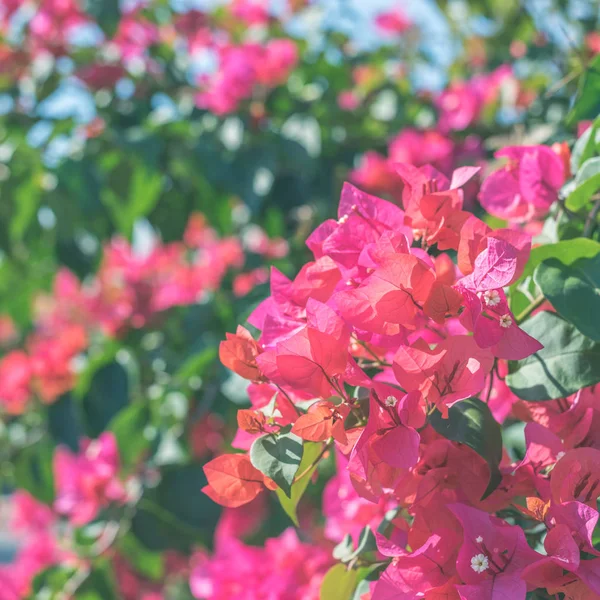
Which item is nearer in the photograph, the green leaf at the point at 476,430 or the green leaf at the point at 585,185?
the green leaf at the point at 476,430

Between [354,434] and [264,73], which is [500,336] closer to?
[354,434]

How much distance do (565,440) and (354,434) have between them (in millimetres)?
148

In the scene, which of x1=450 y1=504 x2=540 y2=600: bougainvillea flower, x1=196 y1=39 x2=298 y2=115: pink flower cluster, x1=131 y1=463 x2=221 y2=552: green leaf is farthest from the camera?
x1=196 y1=39 x2=298 y2=115: pink flower cluster

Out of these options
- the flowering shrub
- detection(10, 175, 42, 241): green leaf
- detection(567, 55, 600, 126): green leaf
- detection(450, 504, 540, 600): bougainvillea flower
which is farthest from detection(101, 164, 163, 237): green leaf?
detection(450, 504, 540, 600): bougainvillea flower

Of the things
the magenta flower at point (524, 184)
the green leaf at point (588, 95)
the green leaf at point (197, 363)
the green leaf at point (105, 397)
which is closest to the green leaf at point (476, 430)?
the magenta flower at point (524, 184)

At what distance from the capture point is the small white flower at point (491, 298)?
0.46 metres

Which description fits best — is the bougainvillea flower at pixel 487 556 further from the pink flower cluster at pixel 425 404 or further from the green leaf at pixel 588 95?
the green leaf at pixel 588 95

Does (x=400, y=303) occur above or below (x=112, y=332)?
above

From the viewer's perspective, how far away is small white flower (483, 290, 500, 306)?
0.46 m

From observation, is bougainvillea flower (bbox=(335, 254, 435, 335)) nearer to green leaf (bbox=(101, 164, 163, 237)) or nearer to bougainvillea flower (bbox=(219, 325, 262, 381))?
bougainvillea flower (bbox=(219, 325, 262, 381))

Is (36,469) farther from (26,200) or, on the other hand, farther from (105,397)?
(26,200)

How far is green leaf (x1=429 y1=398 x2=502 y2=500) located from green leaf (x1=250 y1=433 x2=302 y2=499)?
0.09 metres

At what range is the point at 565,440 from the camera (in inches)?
20.1

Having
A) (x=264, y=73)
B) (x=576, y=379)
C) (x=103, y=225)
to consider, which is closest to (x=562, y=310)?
(x=576, y=379)
